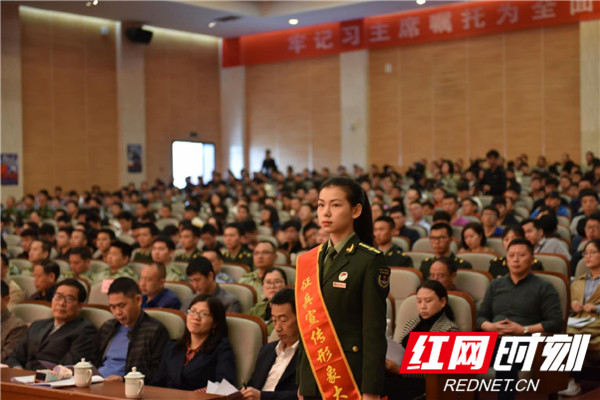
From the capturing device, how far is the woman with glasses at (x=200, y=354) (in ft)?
12.8

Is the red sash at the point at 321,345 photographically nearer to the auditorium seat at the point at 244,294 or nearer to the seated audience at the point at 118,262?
the auditorium seat at the point at 244,294

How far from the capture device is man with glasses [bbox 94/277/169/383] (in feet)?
13.8

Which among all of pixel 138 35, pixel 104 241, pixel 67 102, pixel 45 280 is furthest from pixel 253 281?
pixel 138 35

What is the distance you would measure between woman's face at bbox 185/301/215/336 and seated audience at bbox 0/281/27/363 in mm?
1558

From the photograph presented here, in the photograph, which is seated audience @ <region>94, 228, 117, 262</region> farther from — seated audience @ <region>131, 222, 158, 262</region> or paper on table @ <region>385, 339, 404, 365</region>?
paper on table @ <region>385, 339, 404, 365</region>

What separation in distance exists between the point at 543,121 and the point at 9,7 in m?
11.4

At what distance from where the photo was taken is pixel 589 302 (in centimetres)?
501

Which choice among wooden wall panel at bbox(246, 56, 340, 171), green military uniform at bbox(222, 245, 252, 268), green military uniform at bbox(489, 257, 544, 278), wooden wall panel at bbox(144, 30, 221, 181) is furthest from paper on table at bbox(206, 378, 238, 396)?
wooden wall panel at bbox(144, 30, 221, 181)

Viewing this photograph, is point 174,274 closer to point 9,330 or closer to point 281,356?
point 9,330

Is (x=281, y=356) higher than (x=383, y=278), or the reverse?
(x=383, y=278)

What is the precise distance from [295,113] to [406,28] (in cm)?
379

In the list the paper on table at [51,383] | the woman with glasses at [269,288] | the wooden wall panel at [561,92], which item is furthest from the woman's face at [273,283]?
the wooden wall panel at [561,92]

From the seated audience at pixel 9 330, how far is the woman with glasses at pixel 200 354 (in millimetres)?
1341

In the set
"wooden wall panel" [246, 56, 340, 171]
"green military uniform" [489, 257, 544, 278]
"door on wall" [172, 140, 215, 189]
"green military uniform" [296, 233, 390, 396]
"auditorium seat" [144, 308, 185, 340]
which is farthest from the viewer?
"door on wall" [172, 140, 215, 189]
